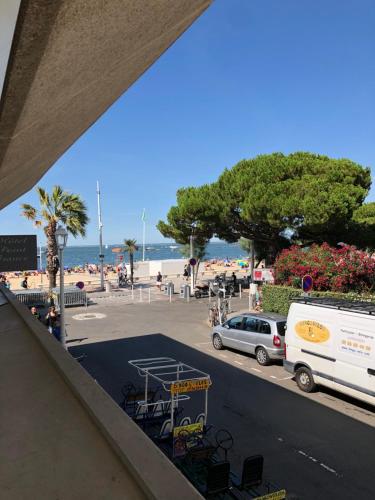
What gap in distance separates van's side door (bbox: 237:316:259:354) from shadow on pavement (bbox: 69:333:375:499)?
1.05 m

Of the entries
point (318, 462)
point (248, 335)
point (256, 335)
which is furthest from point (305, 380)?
point (318, 462)

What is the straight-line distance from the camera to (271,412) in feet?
28.8

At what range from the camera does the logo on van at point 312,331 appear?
9.56 m

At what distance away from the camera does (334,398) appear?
9.75 meters

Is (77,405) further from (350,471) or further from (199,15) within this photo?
(350,471)

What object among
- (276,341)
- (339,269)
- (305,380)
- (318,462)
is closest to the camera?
(318,462)

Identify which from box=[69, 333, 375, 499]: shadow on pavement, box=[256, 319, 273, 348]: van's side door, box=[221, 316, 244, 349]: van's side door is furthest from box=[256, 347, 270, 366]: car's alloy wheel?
box=[221, 316, 244, 349]: van's side door

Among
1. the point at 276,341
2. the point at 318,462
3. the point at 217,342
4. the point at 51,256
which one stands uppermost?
the point at 51,256

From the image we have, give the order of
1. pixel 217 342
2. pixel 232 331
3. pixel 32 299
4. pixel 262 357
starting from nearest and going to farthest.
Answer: pixel 262 357 → pixel 232 331 → pixel 217 342 → pixel 32 299

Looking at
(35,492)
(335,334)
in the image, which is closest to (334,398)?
(335,334)

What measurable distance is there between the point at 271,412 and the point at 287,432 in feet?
3.35

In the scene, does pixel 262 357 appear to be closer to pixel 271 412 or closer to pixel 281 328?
pixel 281 328

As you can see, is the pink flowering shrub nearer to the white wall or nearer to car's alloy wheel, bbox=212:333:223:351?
car's alloy wheel, bbox=212:333:223:351

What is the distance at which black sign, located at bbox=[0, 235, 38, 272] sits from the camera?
58.9 ft
